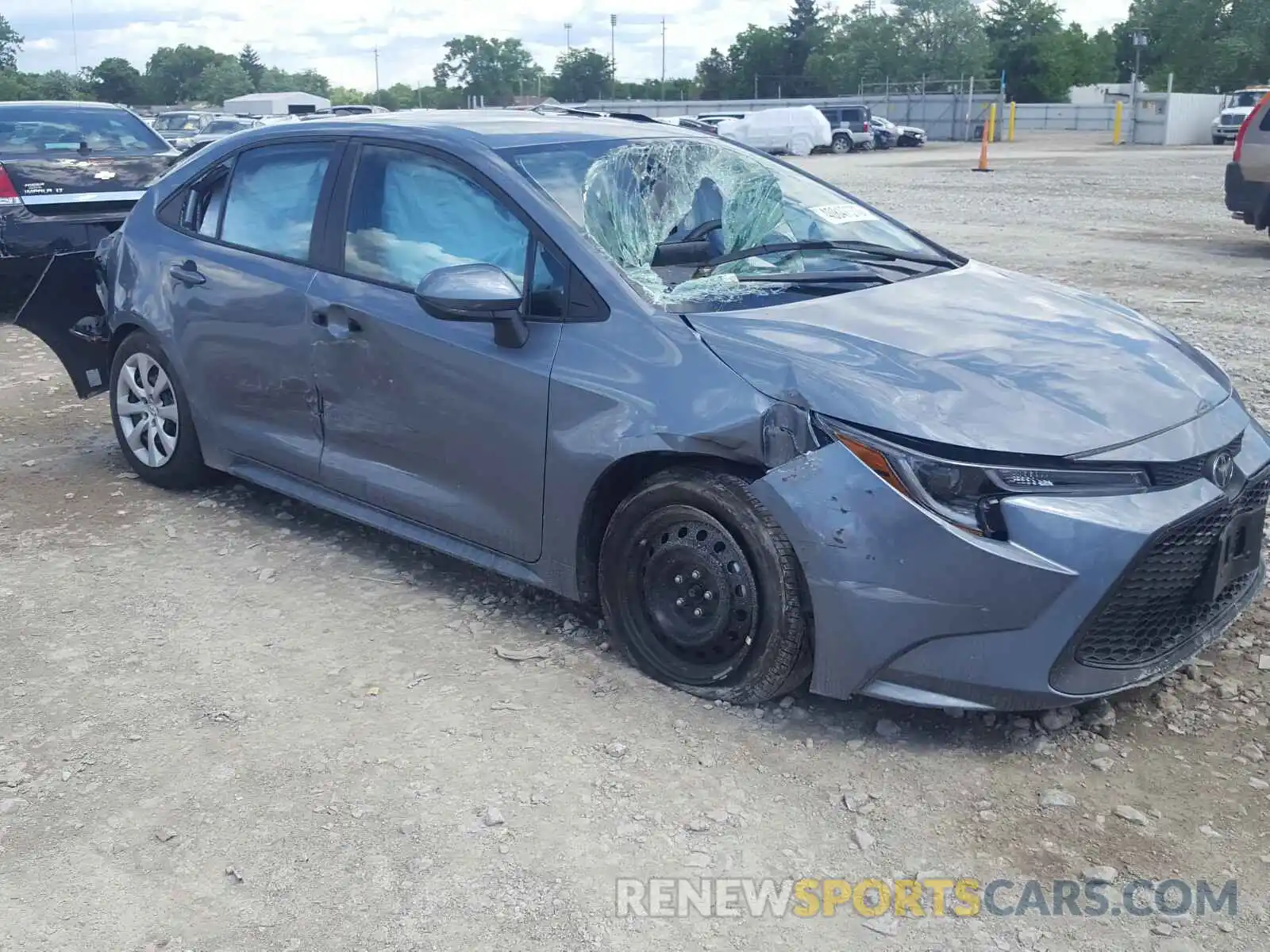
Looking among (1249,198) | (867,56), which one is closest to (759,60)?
(867,56)

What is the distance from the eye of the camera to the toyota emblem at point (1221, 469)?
328cm

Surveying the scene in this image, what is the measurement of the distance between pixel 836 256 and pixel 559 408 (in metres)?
1.17

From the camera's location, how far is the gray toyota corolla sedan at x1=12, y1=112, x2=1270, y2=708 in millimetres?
3084

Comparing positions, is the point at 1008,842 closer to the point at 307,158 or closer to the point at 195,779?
the point at 195,779

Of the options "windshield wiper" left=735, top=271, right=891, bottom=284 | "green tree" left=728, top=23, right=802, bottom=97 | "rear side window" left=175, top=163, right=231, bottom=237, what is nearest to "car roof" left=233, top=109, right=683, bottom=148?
"rear side window" left=175, top=163, right=231, bottom=237

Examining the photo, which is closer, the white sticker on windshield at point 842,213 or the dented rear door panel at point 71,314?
the white sticker on windshield at point 842,213

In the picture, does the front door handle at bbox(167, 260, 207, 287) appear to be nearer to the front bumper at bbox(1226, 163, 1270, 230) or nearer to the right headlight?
the right headlight

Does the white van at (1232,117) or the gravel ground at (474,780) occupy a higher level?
the white van at (1232,117)

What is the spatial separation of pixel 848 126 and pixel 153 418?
43.6 meters

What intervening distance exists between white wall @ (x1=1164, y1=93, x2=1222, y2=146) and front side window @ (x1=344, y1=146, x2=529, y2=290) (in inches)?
1835

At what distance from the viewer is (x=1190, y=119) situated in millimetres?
46344

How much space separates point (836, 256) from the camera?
4.23 m

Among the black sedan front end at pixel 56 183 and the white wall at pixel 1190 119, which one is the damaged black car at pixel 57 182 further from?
Answer: the white wall at pixel 1190 119

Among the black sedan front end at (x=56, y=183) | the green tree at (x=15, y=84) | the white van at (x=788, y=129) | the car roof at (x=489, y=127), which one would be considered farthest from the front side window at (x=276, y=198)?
the green tree at (x=15, y=84)
